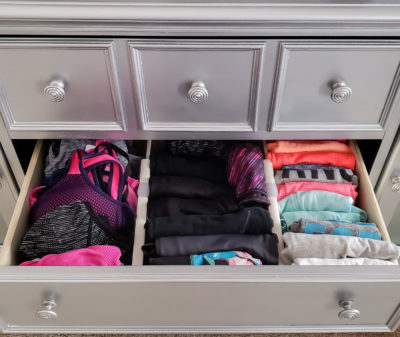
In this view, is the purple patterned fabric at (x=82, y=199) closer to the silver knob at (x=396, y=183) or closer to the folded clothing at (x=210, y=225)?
the folded clothing at (x=210, y=225)

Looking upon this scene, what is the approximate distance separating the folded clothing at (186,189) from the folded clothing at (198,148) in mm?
90

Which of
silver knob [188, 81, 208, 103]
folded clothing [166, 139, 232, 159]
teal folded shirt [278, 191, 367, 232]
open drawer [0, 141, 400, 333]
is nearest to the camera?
open drawer [0, 141, 400, 333]

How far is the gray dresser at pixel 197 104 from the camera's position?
2.36 ft

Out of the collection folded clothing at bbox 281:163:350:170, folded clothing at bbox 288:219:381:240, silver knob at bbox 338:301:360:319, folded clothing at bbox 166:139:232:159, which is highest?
folded clothing at bbox 166:139:232:159

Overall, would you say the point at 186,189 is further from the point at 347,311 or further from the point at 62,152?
the point at 347,311

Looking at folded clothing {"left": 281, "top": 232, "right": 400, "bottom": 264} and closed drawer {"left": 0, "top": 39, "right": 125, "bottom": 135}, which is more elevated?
closed drawer {"left": 0, "top": 39, "right": 125, "bottom": 135}

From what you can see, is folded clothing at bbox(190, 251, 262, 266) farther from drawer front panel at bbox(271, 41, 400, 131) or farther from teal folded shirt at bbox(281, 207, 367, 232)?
drawer front panel at bbox(271, 41, 400, 131)

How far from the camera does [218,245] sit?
83 centimetres

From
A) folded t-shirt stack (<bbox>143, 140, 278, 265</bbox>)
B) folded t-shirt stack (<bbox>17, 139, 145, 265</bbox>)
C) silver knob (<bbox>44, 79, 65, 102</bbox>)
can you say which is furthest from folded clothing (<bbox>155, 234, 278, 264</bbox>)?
silver knob (<bbox>44, 79, 65, 102</bbox>)

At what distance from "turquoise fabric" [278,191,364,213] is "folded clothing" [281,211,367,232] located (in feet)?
0.04

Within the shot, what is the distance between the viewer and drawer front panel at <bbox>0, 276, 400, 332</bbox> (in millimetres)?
729

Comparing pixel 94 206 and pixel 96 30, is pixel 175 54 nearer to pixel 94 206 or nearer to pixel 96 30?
pixel 96 30


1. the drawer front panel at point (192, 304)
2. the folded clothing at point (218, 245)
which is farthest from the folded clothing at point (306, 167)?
the drawer front panel at point (192, 304)

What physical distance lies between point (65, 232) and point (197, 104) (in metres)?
0.35
